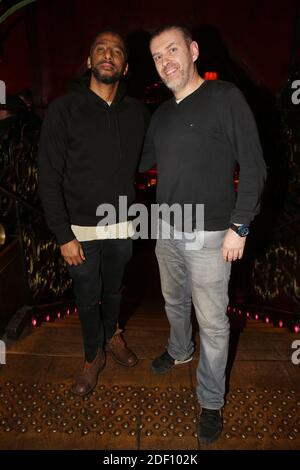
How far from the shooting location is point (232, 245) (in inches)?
73.7

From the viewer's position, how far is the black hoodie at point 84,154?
2.07 meters

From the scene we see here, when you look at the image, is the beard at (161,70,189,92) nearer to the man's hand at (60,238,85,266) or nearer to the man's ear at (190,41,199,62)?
the man's ear at (190,41,199,62)

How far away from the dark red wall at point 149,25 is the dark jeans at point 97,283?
3.94m

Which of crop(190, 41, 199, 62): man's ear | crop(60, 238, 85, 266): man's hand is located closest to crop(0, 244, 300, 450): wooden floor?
crop(60, 238, 85, 266): man's hand

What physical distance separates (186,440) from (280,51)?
16.6 ft

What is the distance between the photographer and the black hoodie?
6.79ft

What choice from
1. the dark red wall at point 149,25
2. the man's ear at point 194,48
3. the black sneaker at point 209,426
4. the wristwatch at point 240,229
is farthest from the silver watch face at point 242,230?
the dark red wall at point 149,25

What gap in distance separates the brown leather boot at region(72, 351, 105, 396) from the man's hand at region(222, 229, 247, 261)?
1249mm

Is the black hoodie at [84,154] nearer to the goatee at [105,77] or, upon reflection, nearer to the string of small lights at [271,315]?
the goatee at [105,77]

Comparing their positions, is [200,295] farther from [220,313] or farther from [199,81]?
[199,81]

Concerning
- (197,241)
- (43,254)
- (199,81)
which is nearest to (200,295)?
(197,241)

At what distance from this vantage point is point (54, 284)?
4039 millimetres

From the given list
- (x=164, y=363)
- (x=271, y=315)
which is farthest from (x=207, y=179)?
(x=271, y=315)

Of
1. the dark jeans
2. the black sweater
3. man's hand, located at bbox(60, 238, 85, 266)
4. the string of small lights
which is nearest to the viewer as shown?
the black sweater
